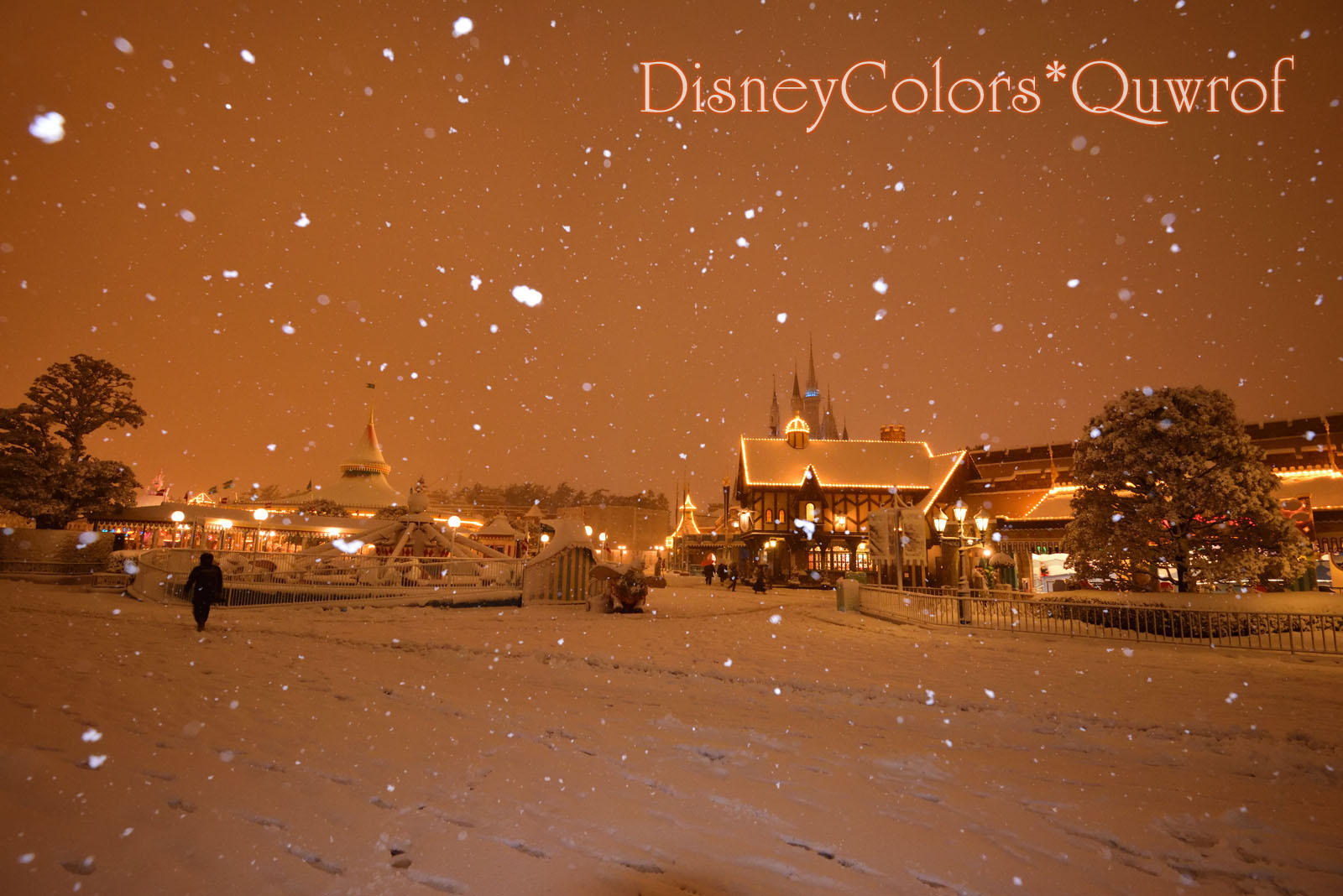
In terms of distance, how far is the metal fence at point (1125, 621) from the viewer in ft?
43.2

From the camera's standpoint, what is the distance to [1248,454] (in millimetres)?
16812

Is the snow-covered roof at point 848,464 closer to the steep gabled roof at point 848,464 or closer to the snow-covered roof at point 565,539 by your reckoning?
the steep gabled roof at point 848,464

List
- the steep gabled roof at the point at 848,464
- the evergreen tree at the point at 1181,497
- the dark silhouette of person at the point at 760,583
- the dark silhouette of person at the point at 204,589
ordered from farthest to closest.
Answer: the steep gabled roof at the point at 848,464 < the dark silhouette of person at the point at 760,583 < the evergreen tree at the point at 1181,497 < the dark silhouette of person at the point at 204,589

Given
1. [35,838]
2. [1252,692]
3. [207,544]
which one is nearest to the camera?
[35,838]

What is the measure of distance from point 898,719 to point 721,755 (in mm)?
2402

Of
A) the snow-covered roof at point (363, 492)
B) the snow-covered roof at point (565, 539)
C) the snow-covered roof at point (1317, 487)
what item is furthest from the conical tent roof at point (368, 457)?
the snow-covered roof at point (1317, 487)

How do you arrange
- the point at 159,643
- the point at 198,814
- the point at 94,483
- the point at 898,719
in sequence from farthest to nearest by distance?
the point at 94,483 → the point at 159,643 → the point at 898,719 → the point at 198,814

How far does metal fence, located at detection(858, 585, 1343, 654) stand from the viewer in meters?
13.2

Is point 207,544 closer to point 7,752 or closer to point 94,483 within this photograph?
point 94,483

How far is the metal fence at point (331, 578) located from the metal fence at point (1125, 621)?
1278cm

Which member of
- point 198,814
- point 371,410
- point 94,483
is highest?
point 371,410

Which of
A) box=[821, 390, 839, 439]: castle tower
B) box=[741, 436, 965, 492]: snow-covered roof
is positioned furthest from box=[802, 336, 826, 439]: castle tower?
box=[741, 436, 965, 492]: snow-covered roof

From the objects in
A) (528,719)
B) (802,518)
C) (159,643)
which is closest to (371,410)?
(802,518)

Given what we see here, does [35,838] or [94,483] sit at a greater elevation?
[94,483]
